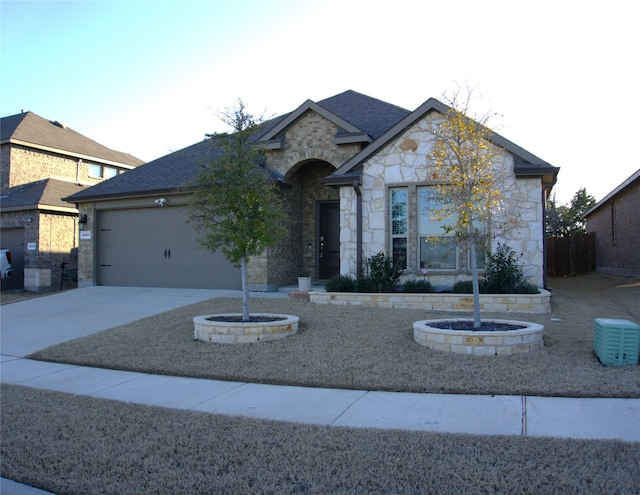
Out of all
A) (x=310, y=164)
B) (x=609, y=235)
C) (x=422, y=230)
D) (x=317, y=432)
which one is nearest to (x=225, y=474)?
(x=317, y=432)

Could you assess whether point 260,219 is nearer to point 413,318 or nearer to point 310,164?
point 413,318

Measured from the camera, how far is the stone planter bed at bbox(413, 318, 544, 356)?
701 cm

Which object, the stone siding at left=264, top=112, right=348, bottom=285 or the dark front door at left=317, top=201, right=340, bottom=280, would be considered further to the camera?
the dark front door at left=317, top=201, right=340, bottom=280

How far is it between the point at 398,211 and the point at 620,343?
21.3ft

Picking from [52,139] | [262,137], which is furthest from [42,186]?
[262,137]

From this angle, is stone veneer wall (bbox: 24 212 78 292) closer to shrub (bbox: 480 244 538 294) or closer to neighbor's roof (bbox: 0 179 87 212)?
neighbor's roof (bbox: 0 179 87 212)

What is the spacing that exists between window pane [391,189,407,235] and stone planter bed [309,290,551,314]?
2.01m

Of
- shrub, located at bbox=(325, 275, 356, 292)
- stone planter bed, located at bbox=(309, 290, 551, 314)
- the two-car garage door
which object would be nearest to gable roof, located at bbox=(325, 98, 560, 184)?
shrub, located at bbox=(325, 275, 356, 292)

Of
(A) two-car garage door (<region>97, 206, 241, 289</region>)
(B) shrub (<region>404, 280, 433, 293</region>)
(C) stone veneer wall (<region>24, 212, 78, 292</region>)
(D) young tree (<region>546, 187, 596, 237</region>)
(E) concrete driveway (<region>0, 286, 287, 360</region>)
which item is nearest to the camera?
(E) concrete driveway (<region>0, 286, 287, 360</region>)

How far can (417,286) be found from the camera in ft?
36.8

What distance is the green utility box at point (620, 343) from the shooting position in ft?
20.5

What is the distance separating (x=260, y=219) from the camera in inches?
356

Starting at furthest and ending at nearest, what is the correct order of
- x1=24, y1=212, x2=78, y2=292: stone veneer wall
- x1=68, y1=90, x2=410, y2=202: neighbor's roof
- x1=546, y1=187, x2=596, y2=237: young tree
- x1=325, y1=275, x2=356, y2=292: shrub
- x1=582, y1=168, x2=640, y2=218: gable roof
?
x1=546, y1=187, x2=596, y2=237: young tree < x1=24, y1=212, x2=78, y2=292: stone veneer wall < x1=582, y1=168, x2=640, y2=218: gable roof < x1=68, y1=90, x2=410, y2=202: neighbor's roof < x1=325, y1=275, x2=356, y2=292: shrub

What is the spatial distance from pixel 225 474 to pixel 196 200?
6.15m
